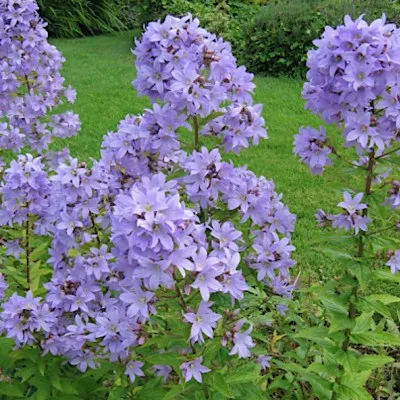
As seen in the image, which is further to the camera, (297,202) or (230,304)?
(297,202)

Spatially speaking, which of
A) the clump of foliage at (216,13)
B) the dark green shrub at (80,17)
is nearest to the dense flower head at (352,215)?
the clump of foliage at (216,13)

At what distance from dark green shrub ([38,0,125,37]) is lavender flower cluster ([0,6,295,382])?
11.6 metres

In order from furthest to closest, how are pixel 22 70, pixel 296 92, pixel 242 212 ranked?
pixel 296 92
pixel 22 70
pixel 242 212

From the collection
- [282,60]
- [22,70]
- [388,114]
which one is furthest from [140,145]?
[282,60]

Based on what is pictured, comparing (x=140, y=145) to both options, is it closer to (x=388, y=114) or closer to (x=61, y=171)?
(x=61, y=171)

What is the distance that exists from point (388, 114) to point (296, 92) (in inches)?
252

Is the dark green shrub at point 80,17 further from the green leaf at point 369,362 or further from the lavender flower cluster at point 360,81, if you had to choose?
the green leaf at point 369,362

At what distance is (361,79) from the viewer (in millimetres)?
1956

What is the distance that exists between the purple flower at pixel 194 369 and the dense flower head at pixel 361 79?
2.78ft

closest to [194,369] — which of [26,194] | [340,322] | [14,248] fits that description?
[340,322]

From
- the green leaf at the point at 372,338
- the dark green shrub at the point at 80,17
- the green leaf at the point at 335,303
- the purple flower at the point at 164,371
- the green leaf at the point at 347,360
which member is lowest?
the purple flower at the point at 164,371

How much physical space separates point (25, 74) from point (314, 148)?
205 centimetres

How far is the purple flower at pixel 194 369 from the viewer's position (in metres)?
1.91

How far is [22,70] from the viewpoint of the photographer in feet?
11.9
